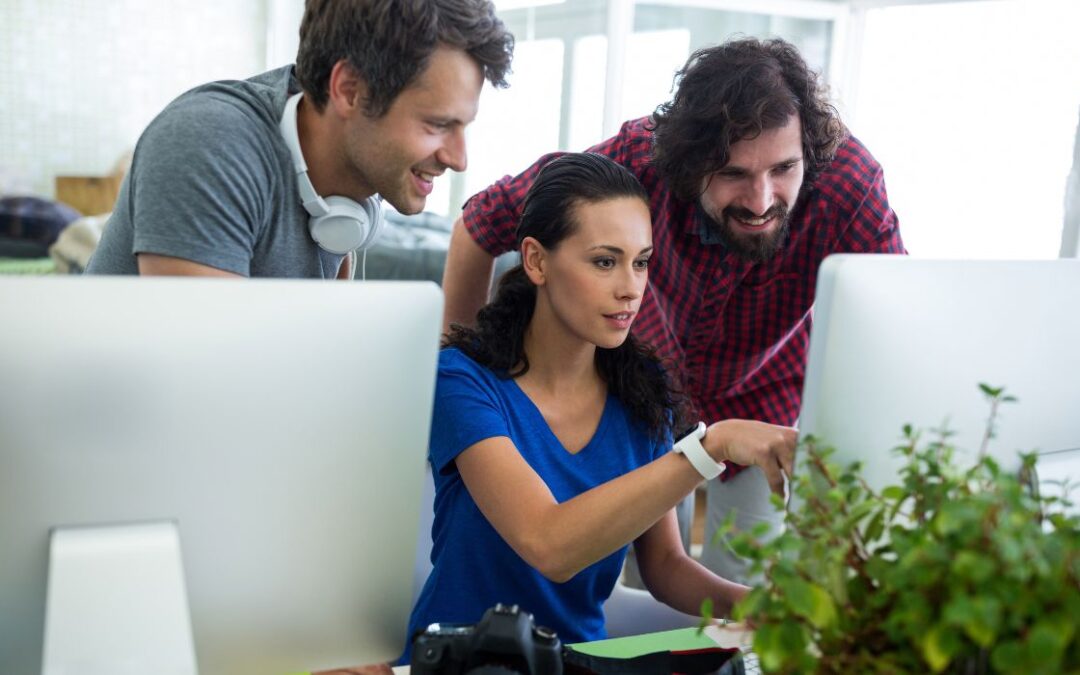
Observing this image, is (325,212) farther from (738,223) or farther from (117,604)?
(117,604)

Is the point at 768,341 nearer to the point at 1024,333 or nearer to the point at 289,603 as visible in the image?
the point at 1024,333

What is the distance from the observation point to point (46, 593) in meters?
0.81

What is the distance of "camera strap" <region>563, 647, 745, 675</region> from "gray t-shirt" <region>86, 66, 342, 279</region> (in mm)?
710

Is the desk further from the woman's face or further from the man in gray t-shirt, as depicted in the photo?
the man in gray t-shirt

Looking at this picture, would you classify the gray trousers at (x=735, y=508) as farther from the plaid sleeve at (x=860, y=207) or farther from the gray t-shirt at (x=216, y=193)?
the gray t-shirt at (x=216, y=193)

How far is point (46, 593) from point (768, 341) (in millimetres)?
1520

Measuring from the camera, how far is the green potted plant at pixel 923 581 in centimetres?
64

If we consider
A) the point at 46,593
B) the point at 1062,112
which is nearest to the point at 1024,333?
the point at 46,593

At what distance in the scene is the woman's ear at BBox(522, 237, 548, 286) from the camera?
5.41ft

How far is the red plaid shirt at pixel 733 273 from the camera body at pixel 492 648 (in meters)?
1.01

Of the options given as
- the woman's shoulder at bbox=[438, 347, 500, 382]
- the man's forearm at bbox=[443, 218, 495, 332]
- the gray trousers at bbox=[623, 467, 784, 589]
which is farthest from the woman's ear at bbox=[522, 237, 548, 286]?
the gray trousers at bbox=[623, 467, 784, 589]

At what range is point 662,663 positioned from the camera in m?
1.11

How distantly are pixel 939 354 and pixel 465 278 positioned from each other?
4.24 ft

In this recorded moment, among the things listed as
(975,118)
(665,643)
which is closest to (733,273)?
(665,643)
